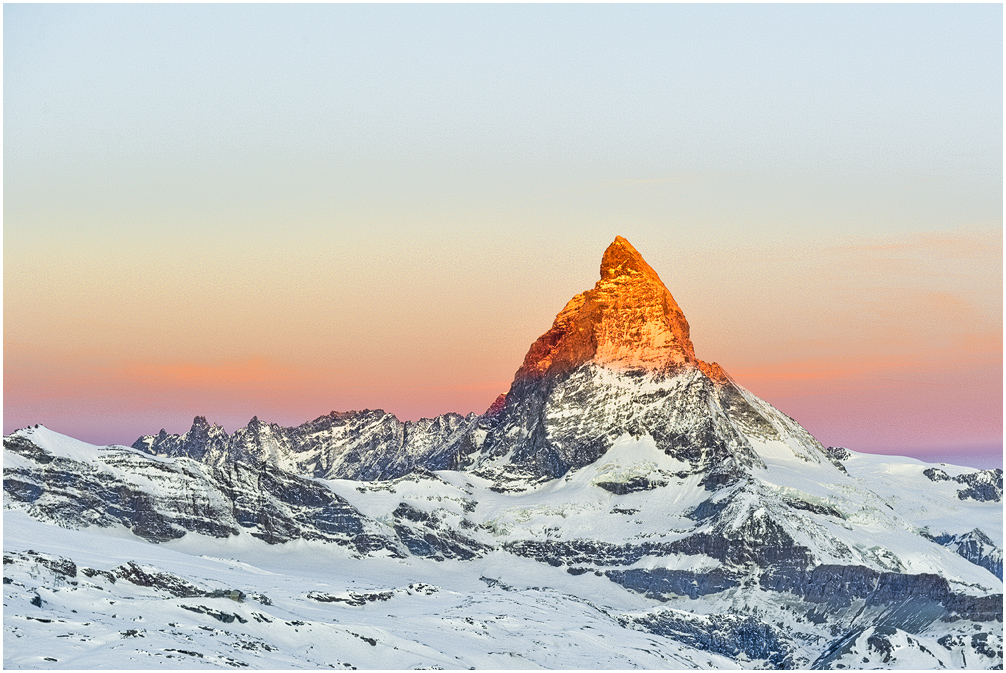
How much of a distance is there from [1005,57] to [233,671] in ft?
373

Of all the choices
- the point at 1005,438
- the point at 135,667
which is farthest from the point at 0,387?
the point at 1005,438

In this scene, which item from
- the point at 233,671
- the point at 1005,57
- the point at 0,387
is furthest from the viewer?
the point at 233,671

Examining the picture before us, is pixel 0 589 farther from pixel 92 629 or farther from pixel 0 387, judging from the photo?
pixel 0 387

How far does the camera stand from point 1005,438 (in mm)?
178875

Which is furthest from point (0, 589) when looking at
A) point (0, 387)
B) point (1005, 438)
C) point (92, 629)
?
point (1005, 438)

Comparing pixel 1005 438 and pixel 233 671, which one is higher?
pixel 1005 438

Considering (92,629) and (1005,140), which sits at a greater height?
(1005,140)

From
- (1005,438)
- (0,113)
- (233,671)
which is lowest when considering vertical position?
(233,671)

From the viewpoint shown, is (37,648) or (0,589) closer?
(37,648)

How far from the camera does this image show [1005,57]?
567 ft

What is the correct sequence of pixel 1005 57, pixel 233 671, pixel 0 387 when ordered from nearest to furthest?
pixel 0 387
pixel 1005 57
pixel 233 671

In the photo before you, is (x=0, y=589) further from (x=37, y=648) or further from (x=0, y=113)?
(x=0, y=113)

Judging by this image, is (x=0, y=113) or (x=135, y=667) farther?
(x=135, y=667)

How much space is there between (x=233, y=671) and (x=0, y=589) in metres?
30.2
